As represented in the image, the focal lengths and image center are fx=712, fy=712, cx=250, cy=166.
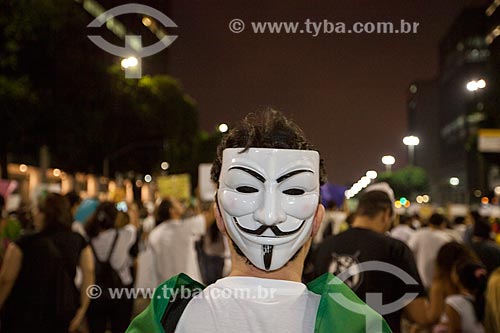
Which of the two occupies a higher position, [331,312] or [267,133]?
[267,133]

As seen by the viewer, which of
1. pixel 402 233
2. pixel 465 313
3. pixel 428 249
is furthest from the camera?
pixel 402 233

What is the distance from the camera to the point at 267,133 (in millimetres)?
2428

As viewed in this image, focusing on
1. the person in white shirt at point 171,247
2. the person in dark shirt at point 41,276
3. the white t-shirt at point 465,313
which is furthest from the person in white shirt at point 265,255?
the person in white shirt at point 171,247

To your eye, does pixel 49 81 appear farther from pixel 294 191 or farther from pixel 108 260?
pixel 294 191

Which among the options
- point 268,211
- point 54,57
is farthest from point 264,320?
point 54,57

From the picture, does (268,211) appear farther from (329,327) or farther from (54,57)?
(54,57)

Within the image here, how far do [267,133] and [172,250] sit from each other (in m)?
5.75

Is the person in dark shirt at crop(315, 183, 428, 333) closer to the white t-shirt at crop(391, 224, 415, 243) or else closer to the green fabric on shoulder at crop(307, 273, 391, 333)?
the green fabric on shoulder at crop(307, 273, 391, 333)

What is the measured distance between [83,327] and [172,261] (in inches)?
47.0

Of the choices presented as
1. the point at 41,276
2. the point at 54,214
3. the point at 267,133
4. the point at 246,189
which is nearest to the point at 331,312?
the point at 246,189

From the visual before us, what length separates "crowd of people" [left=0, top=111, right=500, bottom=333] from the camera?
2.25 m

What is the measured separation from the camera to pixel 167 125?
52.8m

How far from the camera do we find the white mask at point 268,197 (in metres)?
2.39

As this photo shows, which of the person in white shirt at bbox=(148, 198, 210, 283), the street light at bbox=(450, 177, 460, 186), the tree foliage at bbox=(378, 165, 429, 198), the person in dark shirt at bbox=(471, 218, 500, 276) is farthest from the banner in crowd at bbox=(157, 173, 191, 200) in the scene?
the street light at bbox=(450, 177, 460, 186)
